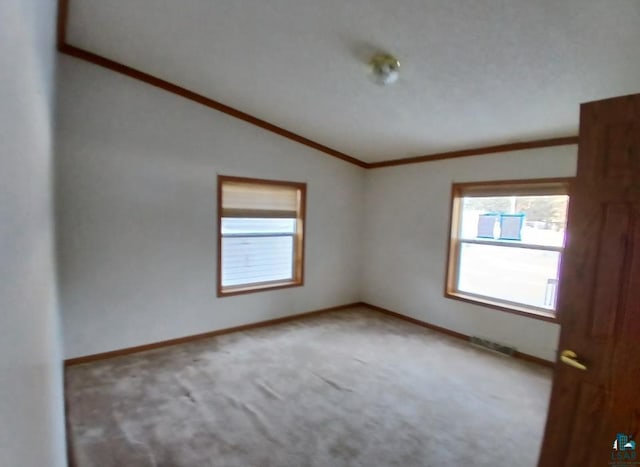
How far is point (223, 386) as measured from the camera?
2.87 metres

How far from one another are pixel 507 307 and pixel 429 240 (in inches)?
47.4

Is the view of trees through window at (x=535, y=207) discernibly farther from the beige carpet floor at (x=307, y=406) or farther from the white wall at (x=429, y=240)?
the beige carpet floor at (x=307, y=406)

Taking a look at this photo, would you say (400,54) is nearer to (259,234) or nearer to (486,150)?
(486,150)

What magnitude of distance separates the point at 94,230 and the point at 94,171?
21.8 inches

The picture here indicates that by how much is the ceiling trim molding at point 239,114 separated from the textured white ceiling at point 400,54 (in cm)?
9

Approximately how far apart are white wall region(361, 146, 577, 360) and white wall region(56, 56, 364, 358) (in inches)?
63.9

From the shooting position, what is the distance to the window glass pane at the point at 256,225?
4027 mm

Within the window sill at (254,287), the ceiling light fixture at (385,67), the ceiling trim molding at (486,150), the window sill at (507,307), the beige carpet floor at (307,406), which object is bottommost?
the beige carpet floor at (307,406)

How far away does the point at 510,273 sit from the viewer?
12.3 feet

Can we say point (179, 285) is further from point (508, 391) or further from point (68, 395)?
point (508, 391)

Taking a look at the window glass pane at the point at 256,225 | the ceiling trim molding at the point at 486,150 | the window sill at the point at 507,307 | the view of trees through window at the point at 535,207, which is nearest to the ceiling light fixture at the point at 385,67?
the ceiling trim molding at the point at 486,150

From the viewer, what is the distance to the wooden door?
4.47 ft

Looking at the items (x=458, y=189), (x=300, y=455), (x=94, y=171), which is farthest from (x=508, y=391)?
(x=94, y=171)

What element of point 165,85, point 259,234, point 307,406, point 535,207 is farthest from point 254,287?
point 535,207
